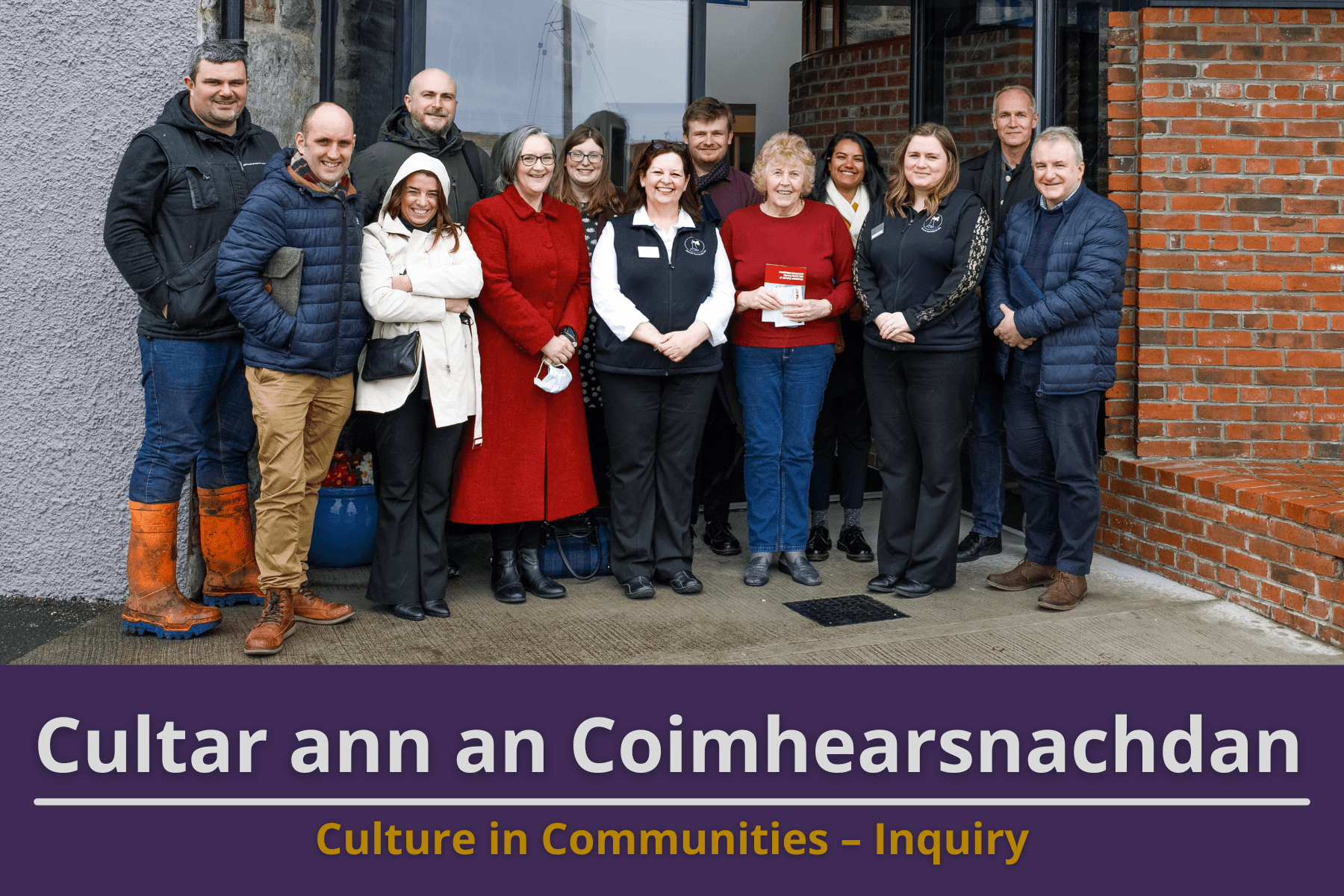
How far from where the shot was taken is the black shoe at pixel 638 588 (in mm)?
4777

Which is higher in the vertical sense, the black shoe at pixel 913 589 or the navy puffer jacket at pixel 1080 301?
the navy puffer jacket at pixel 1080 301

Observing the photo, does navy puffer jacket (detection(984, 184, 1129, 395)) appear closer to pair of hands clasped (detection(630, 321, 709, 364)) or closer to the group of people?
the group of people

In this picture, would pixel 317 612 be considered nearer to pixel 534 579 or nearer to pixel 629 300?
pixel 534 579

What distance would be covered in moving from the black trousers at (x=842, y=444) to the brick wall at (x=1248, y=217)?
4.02ft

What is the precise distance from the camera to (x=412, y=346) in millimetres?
4305

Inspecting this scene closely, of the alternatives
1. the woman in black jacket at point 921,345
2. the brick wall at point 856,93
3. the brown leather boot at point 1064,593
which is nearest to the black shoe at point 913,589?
the woman in black jacket at point 921,345

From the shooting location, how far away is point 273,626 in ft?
13.6

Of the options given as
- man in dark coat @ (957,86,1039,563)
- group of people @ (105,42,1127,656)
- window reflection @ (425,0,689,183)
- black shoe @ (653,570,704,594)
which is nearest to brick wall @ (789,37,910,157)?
window reflection @ (425,0,689,183)

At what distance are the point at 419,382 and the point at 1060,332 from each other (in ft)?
7.78

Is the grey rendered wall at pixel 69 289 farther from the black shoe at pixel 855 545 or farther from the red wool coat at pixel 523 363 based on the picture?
the black shoe at pixel 855 545

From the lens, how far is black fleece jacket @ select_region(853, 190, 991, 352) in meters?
4.61

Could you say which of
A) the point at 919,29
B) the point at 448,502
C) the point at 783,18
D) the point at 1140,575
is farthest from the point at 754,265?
the point at 783,18

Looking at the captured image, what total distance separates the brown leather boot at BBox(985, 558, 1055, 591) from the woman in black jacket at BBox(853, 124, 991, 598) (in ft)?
0.69

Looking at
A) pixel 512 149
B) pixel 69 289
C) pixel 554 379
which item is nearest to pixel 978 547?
pixel 554 379
